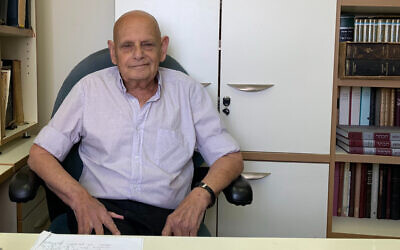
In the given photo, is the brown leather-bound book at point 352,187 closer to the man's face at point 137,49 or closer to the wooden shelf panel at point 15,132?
the man's face at point 137,49

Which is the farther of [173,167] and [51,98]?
[51,98]

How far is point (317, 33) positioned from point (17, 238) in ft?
4.48

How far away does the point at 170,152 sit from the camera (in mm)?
1560

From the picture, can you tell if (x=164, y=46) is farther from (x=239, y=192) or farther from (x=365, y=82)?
(x=365, y=82)

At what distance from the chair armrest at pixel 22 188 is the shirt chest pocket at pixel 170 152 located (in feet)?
1.39

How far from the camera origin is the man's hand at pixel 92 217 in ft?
4.26

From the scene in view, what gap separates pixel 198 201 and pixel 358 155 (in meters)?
0.83

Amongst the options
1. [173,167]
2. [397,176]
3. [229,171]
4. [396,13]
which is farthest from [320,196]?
[396,13]

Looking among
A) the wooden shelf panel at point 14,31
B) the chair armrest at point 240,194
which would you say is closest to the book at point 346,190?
the chair armrest at point 240,194

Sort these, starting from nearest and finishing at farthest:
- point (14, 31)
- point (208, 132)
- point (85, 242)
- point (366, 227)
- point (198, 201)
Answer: point (85, 242)
point (198, 201)
point (208, 132)
point (14, 31)
point (366, 227)

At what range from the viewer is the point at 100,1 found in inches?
85.3

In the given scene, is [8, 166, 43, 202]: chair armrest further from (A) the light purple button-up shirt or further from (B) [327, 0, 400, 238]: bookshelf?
(B) [327, 0, 400, 238]: bookshelf

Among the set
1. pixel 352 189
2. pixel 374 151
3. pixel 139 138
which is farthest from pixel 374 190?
pixel 139 138

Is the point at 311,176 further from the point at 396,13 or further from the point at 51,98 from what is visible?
the point at 51,98
